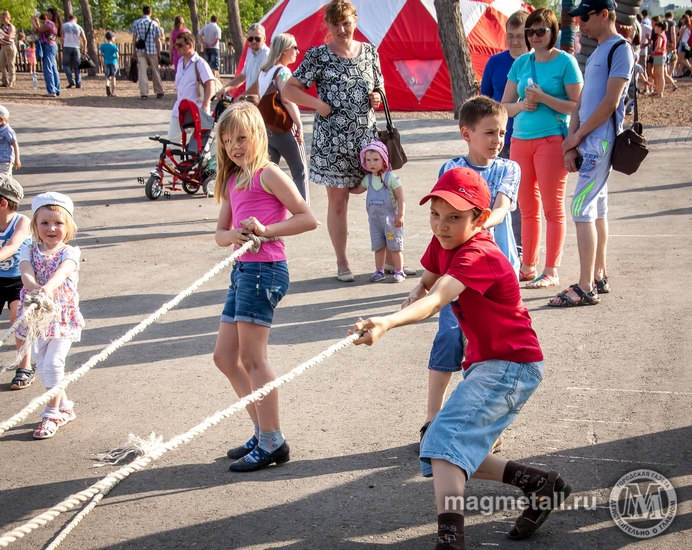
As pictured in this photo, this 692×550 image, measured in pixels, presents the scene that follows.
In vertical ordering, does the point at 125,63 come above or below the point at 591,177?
above

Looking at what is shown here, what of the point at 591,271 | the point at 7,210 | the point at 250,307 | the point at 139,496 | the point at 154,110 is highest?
the point at 154,110

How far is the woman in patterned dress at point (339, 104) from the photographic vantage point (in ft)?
22.4

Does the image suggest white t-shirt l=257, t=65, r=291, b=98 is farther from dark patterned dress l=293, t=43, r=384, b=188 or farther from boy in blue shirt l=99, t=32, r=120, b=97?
boy in blue shirt l=99, t=32, r=120, b=97

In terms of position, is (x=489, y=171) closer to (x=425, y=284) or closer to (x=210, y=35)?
(x=425, y=284)

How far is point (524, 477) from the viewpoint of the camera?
128 inches

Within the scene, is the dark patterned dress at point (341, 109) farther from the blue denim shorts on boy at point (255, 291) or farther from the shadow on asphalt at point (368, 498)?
the shadow on asphalt at point (368, 498)

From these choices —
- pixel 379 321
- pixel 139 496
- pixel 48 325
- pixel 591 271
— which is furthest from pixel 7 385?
pixel 591 271

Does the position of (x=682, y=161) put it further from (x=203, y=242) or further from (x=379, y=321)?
(x=379, y=321)

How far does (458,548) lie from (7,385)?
3.45 metres

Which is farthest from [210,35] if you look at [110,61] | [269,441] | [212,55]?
[269,441]

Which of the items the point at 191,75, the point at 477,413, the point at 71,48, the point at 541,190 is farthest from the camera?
the point at 71,48

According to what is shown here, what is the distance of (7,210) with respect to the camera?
5324 mm

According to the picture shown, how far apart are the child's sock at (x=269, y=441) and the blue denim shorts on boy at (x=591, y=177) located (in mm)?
3218

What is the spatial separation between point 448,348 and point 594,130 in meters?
2.92
